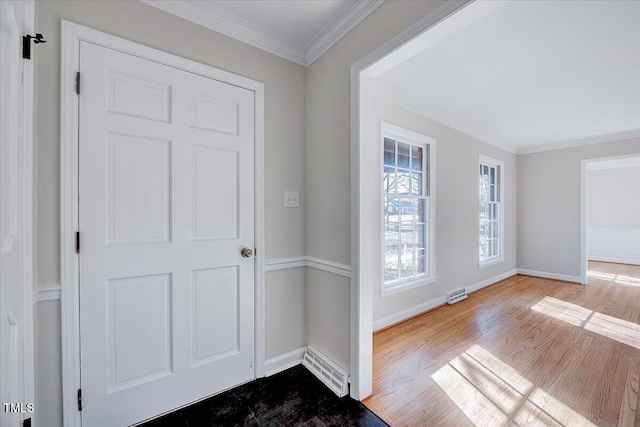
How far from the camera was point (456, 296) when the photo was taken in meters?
3.48

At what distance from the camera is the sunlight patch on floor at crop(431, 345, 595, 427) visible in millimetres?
1514

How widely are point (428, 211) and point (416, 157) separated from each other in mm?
701

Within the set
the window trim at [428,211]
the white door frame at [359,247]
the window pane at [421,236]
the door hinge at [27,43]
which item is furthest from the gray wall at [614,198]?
the door hinge at [27,43]

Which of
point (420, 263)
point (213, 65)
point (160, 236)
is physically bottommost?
point (420, 263)

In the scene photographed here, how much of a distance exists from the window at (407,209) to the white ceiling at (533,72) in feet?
1.52

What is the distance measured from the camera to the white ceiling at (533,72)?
166 centimetres

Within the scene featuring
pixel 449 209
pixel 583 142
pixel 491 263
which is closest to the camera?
pixel 449 209

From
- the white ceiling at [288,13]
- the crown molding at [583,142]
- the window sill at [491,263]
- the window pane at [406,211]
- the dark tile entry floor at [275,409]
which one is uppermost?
the white ceiling at [288,13]

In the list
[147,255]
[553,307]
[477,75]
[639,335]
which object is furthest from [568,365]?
[147,255]

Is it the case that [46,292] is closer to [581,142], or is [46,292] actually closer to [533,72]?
[533,72]

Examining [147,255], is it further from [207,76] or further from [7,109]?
[207,76]

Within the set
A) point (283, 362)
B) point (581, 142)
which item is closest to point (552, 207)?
point (581, 142)

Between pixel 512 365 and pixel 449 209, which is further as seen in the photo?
pixel 449 209

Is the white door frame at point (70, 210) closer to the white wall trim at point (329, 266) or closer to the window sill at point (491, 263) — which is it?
the white wall trim at point (329, 266)
